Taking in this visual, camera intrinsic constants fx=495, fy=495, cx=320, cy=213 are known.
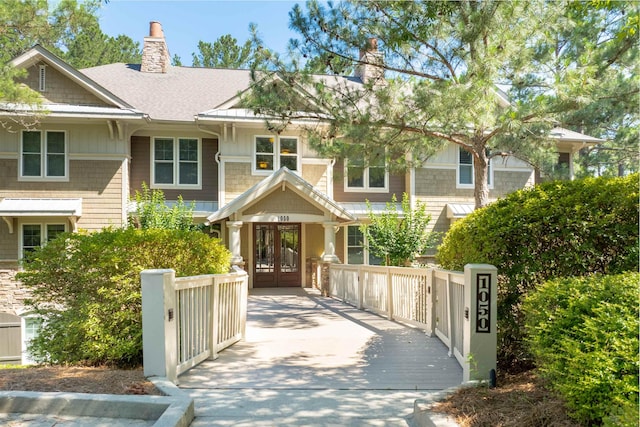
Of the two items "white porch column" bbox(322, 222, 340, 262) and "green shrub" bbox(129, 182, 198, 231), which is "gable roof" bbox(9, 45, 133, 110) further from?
"white porch column" bbox(322, 222, 340, 262)

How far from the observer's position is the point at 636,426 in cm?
239

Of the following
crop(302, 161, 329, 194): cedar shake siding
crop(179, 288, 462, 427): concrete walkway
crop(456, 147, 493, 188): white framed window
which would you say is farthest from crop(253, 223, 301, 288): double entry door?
crop(179, 288, 462, 427): concrete walkway

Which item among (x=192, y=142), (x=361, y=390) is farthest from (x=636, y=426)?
(x=192, y=142)

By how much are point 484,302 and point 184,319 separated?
3.25 meters

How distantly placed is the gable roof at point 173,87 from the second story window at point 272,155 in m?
2.01

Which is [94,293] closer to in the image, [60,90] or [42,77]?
[60,90]

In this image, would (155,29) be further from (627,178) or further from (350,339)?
(627,178)

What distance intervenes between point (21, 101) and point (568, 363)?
41.9 ft

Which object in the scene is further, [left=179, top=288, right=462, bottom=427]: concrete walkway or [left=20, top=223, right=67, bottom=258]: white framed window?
[left=20, top=223, right=67, bottom=258]: white framed window

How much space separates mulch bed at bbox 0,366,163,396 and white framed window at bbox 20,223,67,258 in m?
12.0

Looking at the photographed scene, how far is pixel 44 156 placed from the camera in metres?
15.8

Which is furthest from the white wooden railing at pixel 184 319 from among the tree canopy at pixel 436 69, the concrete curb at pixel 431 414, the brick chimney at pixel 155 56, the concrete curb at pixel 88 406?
the brick chimney at pixel 155 56

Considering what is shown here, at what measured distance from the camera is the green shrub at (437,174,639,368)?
16.6 feet

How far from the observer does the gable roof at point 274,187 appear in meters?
15.0
